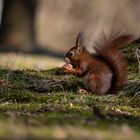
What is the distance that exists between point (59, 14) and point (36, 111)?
916 inches

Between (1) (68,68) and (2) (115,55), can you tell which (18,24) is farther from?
(2) (115,55)

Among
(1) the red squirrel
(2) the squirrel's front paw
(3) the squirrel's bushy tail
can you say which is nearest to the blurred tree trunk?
(2) the squirrel's front paw

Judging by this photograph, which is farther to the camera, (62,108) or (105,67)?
(105,67)

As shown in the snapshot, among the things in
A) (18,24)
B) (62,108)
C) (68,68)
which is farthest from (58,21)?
(62,108)

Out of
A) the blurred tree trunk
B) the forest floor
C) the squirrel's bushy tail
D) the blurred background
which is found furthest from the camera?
the blurred background

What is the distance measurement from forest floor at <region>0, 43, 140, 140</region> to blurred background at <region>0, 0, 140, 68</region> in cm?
1375

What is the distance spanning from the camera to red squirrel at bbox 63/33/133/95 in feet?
24.1

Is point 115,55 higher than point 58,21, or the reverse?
point 58,21

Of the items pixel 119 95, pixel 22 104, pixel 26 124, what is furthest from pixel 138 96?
pixel 26 124

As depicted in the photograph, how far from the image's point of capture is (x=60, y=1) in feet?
94.6

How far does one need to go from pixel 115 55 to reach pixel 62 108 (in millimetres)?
1495

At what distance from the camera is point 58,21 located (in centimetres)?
2934

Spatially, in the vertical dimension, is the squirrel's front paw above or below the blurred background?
below

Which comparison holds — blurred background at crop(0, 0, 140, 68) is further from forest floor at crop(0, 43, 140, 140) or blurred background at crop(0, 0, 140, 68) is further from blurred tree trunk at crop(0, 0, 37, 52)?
forest floor at crop(0, 43, 140, 140)
